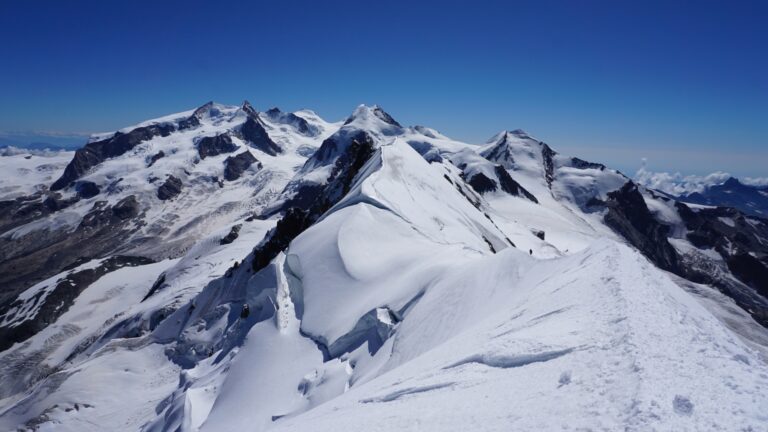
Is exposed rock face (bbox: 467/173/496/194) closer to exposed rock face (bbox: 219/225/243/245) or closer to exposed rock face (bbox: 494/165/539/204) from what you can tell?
exposed rock face (bbox: 494/165/539/204)

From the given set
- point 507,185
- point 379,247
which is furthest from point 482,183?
point 379,247

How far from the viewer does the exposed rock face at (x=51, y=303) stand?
9525 centimetres

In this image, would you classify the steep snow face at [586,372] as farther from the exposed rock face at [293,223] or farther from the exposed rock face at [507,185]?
the exposed rock face at [507,185]

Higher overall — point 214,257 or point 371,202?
point 371,202

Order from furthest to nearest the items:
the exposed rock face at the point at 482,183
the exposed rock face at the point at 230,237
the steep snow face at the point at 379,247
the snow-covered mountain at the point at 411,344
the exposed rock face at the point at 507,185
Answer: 1. the exposed rock face at the point at 507,185
2. the exposed rock face at the point at 482,183
3. the exposed rock face at the point at 230,237
4. the steep snow face at the point at 379,247
5. the snow-covered mountain at the point at 411,344

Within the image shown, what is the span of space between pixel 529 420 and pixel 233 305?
44274mm

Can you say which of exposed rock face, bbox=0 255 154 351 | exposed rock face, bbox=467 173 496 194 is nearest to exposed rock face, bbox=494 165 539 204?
exposed rock face, bbox=467 173 496 194

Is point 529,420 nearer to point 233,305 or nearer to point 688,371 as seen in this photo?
point 688,371

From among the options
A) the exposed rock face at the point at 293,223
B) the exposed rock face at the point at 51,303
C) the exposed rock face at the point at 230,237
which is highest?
the exposed rock face at the point at 293,223

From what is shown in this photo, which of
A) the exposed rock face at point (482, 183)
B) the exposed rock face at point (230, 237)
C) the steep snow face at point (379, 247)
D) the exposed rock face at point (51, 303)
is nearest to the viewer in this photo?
the steep snow face at point (379, 247)

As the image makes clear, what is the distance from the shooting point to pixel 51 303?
356ft

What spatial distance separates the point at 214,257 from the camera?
9419 cm

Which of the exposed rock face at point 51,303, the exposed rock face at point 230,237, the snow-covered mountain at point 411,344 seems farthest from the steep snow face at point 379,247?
the exposed rock face at point 51,303

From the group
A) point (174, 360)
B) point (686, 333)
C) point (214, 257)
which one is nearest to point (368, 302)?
point (686, 333)
